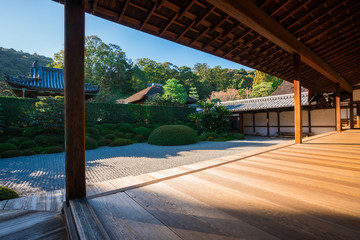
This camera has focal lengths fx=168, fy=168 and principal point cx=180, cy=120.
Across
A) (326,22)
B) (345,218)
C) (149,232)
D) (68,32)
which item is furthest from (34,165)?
(326,22)

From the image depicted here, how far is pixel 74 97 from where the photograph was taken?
134cm

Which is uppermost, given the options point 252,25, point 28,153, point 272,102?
point 252,25

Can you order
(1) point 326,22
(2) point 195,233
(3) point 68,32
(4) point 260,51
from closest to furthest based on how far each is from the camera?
(2) point 195,233 → (3) point 68,32 → (1) point 326,22 → (4) point 260,51

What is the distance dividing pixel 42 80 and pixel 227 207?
13102 mm

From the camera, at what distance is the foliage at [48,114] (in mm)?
8057

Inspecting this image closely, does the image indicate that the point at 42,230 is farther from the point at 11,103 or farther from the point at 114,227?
the point at 11,103

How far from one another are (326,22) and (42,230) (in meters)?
4.78

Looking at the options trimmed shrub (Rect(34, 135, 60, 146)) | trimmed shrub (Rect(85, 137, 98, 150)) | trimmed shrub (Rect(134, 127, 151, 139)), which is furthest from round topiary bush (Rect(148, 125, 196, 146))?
trimmed shrub (Rect(34, 135, 60, 146))

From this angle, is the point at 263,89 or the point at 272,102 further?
the point at 263,89

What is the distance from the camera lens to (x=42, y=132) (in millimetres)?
8203

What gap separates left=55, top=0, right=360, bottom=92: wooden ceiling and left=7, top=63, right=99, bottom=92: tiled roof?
33.0 feet

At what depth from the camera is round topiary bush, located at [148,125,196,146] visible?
8.88m

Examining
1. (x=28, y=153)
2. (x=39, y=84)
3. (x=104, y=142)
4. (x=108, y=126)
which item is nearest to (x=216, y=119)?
(x=108, y=126)

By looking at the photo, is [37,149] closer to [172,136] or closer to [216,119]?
[172,136]
